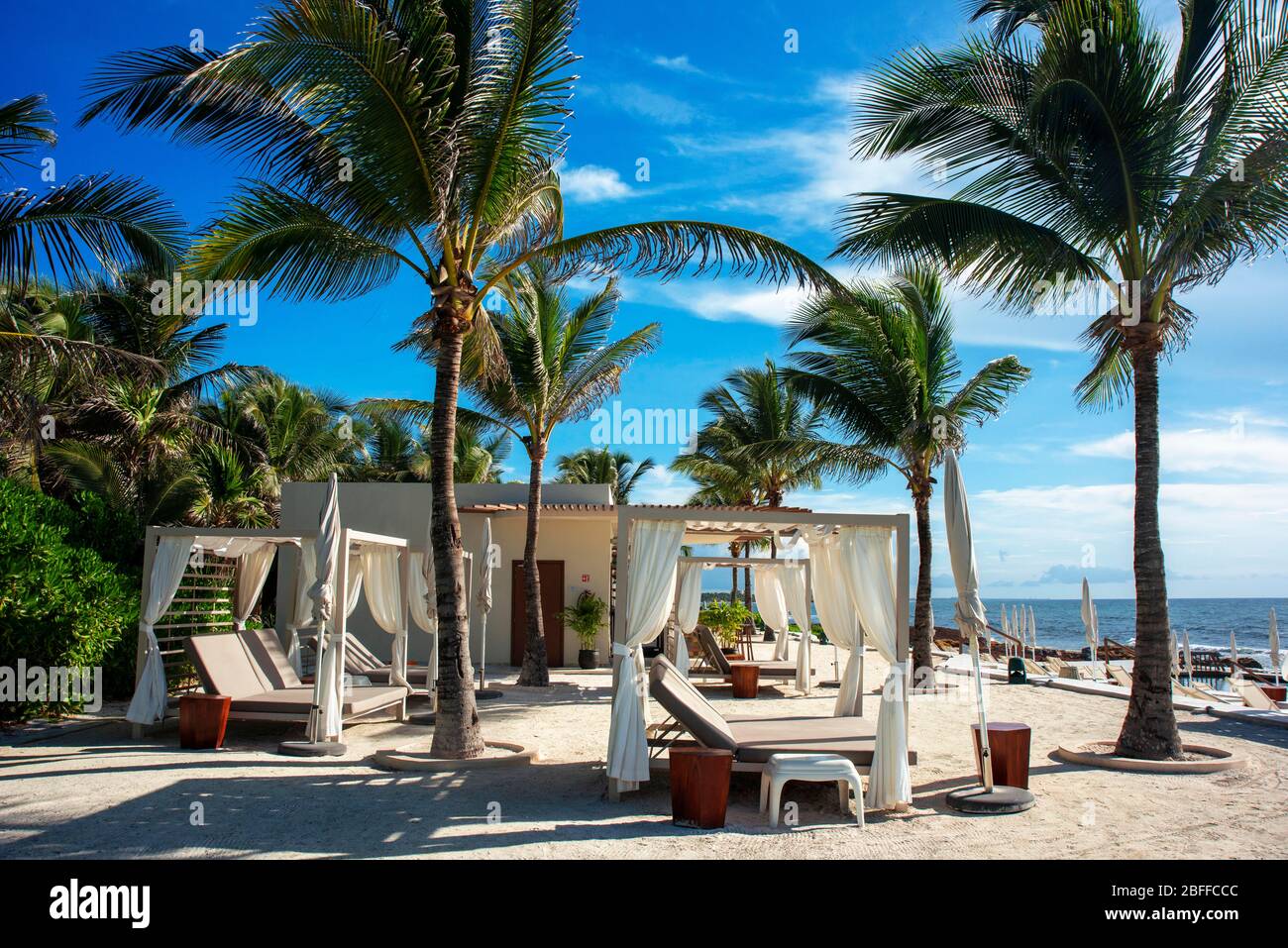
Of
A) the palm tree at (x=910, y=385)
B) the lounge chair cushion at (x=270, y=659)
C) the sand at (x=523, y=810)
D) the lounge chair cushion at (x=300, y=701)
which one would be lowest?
the sand at (x=523, y=810)

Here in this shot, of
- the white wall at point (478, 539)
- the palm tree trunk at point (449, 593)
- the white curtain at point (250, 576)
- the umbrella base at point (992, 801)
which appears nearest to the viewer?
the umbrella base at point (992, 801)

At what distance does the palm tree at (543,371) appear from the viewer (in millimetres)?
15406

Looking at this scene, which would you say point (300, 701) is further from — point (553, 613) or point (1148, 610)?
point (553, 613)

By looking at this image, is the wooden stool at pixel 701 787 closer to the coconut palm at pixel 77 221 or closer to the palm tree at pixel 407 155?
the palm tree at pixel 407 155

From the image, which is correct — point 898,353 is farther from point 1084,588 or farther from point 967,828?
point 967,828

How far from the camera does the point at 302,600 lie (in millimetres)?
12992

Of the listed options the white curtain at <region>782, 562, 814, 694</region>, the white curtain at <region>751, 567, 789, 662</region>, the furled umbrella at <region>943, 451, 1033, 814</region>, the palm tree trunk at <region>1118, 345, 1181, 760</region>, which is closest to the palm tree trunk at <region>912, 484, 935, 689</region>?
the white curtain at <region>782, 562, 814, 694</region>

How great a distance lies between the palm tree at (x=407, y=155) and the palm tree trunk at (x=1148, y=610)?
12.7 feet

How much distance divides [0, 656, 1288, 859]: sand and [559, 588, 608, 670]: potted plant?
843 cm

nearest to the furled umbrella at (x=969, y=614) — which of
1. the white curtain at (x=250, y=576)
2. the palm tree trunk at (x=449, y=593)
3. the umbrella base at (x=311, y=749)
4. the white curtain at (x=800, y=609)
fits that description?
the palm tree trunk at (x=449, y=593)

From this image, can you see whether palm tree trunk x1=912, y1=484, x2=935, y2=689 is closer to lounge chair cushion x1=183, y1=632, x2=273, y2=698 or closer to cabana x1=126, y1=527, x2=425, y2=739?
cabana x1=126, y1=527, x2=425, y2=739

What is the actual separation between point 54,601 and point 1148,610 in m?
12.2

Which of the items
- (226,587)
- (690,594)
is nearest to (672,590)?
(226,587)
